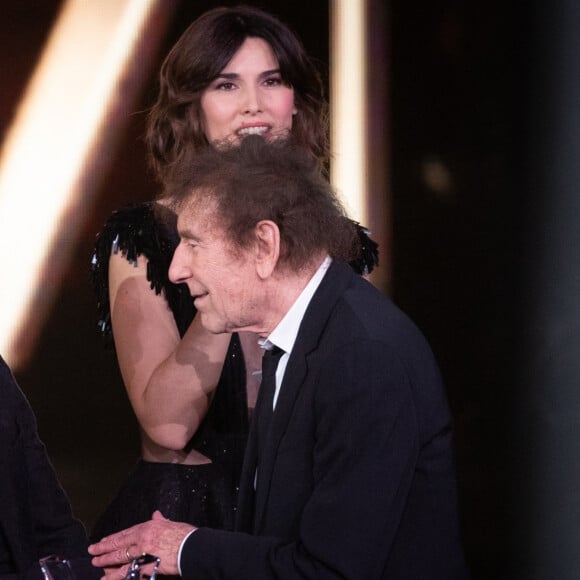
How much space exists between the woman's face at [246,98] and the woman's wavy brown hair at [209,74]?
1 centimetres

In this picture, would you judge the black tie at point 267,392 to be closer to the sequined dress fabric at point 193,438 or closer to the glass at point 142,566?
the glass at point 142,566

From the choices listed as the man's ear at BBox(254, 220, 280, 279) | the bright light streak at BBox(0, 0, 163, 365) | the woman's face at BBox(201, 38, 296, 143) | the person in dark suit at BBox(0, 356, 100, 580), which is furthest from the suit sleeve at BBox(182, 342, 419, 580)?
the bright light streak at BBox(0, 0, 163, 365)

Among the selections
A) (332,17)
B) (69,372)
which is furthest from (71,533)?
(332,17)

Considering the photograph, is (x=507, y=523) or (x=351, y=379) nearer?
(x=351, y=379)

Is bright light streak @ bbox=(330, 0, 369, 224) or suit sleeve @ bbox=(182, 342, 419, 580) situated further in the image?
bright light streak @ bbox=(330, 0, 369, 224)

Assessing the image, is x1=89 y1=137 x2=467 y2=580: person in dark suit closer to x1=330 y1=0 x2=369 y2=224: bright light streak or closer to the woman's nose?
the woman's nose

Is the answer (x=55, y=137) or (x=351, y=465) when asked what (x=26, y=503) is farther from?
(x=55, y=137)

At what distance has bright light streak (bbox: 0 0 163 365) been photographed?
2768mm

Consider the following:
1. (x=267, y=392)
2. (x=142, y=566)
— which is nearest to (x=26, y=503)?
(x=142, y=566)

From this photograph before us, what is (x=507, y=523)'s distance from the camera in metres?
2.83

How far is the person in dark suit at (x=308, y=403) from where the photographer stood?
1.34 m

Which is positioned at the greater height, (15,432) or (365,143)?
(365,143)

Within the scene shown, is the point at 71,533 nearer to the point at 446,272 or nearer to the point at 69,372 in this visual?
the point at 69,372

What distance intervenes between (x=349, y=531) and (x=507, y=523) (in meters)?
1.61
